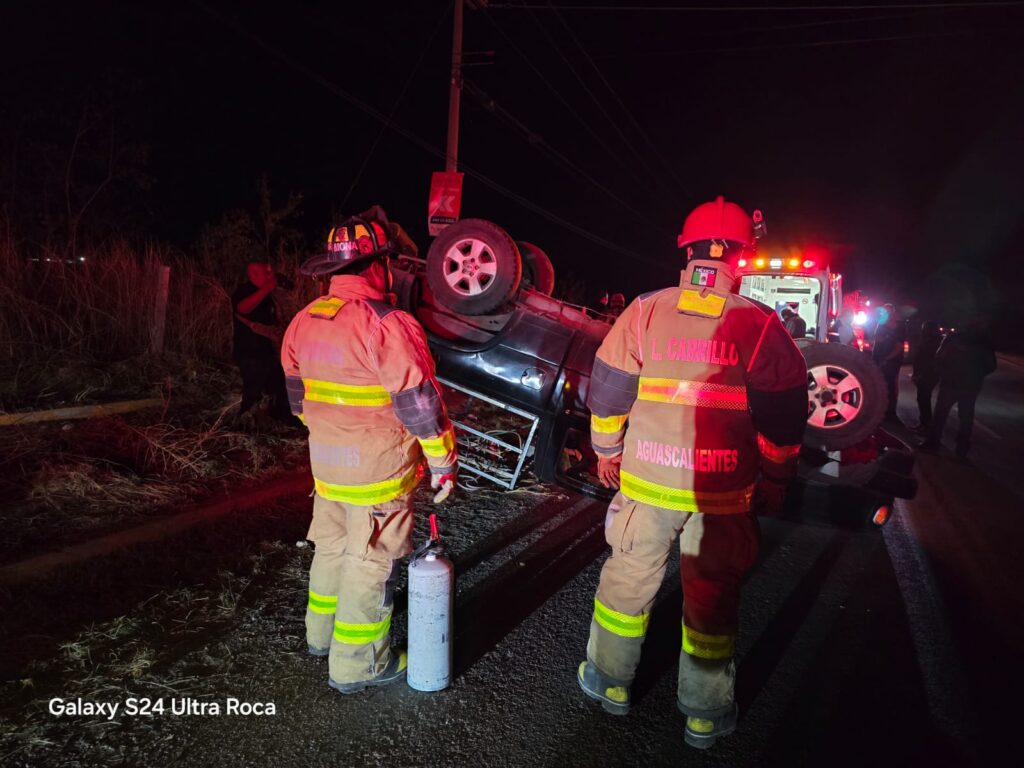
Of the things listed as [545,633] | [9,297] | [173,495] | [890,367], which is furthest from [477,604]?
[890,367]

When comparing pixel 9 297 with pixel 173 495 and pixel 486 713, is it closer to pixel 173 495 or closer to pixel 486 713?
pixel 173 495

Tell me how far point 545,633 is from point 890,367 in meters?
8.79

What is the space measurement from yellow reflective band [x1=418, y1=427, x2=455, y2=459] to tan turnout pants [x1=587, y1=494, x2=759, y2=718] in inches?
29.1

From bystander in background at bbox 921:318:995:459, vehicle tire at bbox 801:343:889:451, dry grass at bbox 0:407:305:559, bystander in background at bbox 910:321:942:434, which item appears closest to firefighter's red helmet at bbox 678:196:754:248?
vehicle tire at bbox 801:343:889:451

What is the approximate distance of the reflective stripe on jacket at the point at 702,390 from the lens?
7.18 ft

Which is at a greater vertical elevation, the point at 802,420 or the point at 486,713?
the point at 802,420

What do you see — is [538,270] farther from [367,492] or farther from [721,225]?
[367,492]

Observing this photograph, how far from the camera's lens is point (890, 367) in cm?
941

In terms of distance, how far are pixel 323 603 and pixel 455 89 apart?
34.0ft

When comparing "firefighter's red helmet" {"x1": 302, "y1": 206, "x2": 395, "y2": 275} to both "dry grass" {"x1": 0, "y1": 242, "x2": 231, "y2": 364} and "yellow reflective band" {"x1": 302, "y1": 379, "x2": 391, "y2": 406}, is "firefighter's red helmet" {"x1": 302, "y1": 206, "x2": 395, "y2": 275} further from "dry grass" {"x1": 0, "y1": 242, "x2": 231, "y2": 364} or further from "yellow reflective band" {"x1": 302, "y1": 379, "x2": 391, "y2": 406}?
"dry grass" {"x1": 0, "y1": 242, "x2": 231, "y2": 364}

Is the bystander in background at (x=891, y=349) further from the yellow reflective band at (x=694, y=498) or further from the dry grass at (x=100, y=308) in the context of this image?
the dry grass at (x=100, y=308)

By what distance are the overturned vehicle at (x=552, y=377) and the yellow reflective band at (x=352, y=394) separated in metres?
1.90

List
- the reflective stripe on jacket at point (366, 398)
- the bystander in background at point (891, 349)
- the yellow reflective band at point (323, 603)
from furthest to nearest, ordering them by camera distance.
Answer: the bystander in background at point (891, 349) → the yellow reflective band at point (323, 603) → the reflective stripe on jacket at point (366, 398)

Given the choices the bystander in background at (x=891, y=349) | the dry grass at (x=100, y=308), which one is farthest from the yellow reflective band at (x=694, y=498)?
the bystander in background at (x=891, y=349)
